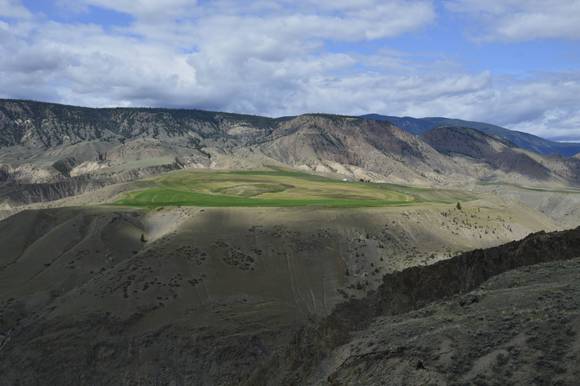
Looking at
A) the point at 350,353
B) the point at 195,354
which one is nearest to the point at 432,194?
the point at 195,354

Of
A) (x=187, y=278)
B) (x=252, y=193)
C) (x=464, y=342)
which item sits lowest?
(x=187, y=278)

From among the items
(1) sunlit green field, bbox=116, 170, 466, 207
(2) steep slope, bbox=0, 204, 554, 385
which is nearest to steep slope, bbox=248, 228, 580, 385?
(2) steep slope, bbox=0, 204, 554, 385

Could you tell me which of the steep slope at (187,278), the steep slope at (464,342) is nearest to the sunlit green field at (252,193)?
the steep slope at (187,278)

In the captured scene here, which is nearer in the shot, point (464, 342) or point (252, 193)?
point (464, 342)

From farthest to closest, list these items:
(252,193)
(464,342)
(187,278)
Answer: (252,193) → (187,278) → (464,342)

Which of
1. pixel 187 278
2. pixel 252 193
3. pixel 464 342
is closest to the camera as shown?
pixel 464 342

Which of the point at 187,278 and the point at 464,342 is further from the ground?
the point at 464,342

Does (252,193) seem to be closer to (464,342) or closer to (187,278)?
(187,278)

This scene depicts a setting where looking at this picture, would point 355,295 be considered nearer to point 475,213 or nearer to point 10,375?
point 10,375

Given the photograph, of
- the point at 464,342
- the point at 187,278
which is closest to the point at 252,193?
the point at 187,278

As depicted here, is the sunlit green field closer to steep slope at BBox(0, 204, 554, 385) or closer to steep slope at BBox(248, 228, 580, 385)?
steep slope at BBox(0, 204, 554, 385)
